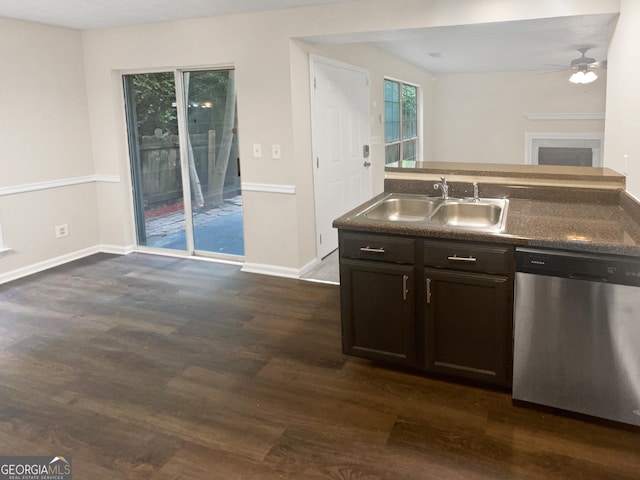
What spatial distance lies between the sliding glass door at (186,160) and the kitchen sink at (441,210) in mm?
2179

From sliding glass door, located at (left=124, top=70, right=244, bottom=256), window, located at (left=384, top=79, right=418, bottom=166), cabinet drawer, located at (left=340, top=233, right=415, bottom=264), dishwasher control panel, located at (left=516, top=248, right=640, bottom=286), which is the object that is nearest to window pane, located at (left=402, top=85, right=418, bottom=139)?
window, located at (left=384, top=79, right=418, bottom=166)

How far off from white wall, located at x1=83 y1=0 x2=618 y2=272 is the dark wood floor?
994 mm

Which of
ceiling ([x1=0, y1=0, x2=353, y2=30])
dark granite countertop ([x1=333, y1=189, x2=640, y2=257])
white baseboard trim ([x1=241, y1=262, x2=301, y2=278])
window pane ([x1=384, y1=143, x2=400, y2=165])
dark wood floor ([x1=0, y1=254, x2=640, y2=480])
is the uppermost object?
ceiling ([x1=0, y1=0, x2=353, y2=30])

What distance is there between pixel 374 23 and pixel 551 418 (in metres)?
2.93

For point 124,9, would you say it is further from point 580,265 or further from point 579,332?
point 579,332

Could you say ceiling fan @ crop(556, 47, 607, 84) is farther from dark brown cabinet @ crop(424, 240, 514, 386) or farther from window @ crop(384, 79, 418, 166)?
dark brown cabinet @ crop(424, 240, 514, 386)

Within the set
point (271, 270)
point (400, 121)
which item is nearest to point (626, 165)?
point (271, 270)

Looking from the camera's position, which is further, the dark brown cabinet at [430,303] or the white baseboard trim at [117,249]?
the white baseboard trim at [117,249]

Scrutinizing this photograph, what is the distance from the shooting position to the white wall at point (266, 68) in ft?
13.1

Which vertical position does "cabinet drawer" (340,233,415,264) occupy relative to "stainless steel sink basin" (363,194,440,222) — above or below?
below

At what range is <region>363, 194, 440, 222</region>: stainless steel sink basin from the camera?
10.6 feet

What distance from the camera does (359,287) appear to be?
9.17 ft

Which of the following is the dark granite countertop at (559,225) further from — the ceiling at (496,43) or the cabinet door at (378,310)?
the ceiling at (496,43)

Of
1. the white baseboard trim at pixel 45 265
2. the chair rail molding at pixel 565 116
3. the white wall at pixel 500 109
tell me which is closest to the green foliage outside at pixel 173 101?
the white baseboard trim at pixel 45 265
